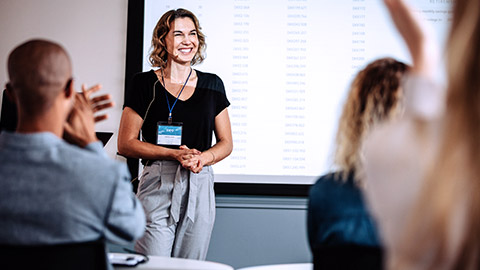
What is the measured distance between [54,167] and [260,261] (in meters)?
2.42

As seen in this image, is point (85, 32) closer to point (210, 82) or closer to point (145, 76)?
point (145, 76)

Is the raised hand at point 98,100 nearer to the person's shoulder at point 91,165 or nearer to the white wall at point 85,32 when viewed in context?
the person's shoulder at point 91,165

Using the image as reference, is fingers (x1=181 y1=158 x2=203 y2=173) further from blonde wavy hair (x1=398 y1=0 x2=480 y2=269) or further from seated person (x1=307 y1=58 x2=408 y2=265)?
blonde wavy hair (x1=398 y1=0 x2=480 y2=269)

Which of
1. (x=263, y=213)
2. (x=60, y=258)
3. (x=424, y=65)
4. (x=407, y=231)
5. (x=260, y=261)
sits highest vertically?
(x=424, y=65)

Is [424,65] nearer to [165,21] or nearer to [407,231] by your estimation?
[407,231]

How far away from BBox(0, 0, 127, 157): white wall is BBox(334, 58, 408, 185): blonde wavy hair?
2.36 m

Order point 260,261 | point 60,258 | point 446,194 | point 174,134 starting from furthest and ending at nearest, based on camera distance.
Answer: point 260,261 < point 174,134 < point 60,258 < point 446,194

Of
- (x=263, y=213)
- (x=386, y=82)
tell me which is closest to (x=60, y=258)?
(x=386, y=82)

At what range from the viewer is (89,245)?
48.4 inches

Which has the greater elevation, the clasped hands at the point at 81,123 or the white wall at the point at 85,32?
the white wall at the point at 85,32

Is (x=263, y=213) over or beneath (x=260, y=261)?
over

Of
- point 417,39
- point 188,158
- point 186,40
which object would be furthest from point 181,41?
point 417,39

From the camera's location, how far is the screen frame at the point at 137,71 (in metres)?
3.45

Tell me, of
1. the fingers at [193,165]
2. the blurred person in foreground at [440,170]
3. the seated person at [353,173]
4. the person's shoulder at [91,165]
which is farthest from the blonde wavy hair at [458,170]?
the fingers at [193,165]
